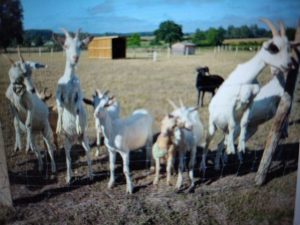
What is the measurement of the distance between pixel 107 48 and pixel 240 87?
869 mm

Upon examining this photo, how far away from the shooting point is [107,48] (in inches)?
96.8

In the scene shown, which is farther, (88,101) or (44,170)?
(44,170)

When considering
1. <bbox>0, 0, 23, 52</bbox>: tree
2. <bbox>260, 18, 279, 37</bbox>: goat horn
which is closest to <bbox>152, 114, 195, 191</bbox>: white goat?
<bbox>260, 18, 279, 37</bbox>: goat horn

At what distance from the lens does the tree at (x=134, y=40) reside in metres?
2.46

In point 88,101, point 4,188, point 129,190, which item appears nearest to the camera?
point 88,101

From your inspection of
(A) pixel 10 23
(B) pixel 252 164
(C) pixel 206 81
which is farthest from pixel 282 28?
(A) pixel 10 23

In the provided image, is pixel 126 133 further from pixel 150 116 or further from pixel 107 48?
pixel 107 48

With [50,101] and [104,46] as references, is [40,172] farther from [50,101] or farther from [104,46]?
[104,46]

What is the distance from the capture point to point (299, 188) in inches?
115

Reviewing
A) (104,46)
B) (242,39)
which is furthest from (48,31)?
(242,39)

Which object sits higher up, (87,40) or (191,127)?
(87,40)

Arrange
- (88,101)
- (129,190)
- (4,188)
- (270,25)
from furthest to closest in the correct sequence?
(4,188)
(129,190)
(88,101)
(270,25)

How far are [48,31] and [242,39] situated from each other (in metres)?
1.18

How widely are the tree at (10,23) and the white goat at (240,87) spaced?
1.28 metres
